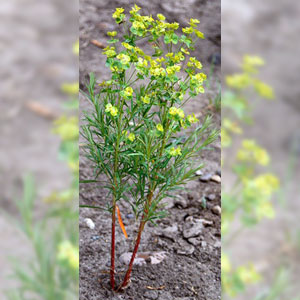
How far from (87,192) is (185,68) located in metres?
0.40

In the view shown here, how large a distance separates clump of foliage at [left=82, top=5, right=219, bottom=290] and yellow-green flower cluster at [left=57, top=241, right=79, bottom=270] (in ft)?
0.77

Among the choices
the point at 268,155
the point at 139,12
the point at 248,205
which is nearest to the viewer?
the point at 268,155

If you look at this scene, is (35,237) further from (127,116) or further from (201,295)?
(201,295)

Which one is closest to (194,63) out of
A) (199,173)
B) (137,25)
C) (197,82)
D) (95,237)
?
(197,82)

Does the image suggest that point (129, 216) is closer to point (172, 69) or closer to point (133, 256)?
point (133, 256)

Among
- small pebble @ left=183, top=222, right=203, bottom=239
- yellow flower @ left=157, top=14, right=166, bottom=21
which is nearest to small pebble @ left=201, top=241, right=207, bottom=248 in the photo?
A: small pebble @ left=183, top=222, right=203, bottom=239

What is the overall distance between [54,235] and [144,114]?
0.42 m

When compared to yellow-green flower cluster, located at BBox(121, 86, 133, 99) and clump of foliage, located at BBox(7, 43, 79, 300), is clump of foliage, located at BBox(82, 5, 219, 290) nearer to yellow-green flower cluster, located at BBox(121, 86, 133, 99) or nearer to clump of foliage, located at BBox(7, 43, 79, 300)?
yellow-green flower cluster, located at BBox(121, 86, 133, 99)

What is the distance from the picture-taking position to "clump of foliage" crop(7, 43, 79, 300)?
1.95 ft

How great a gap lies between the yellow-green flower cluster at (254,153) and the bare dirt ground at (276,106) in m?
0.01

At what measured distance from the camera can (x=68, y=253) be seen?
77cm

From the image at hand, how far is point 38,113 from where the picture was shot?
0.53 m

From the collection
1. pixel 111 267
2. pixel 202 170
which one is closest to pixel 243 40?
pixel 202 170

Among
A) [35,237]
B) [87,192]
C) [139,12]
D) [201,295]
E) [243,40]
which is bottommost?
[201,295]
